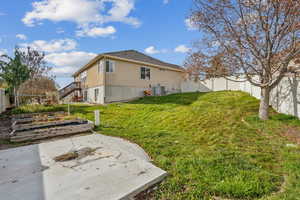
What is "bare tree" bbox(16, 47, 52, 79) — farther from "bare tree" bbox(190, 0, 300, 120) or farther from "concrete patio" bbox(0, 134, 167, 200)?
"bare tree" bbox(190, 0, 300, 120)

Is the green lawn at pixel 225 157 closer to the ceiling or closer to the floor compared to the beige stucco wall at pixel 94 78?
closer to the floor

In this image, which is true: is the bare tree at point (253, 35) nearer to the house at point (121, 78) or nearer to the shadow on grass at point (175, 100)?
the shadow on grass at point (175, 100)

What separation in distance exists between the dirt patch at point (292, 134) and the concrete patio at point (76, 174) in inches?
163

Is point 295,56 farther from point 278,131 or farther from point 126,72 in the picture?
point 126,72

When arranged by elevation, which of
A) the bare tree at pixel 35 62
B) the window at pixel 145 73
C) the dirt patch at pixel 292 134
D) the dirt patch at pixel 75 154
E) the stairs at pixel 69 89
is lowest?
the dirt patch at pixel 75 154

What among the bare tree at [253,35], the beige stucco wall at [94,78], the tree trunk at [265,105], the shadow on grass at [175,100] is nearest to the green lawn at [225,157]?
the tree trunk at [265,105]

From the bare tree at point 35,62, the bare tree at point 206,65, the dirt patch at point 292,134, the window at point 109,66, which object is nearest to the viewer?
the dirt patch at point 292,134

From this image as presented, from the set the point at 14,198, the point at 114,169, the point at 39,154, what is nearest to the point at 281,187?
the point at 114,169

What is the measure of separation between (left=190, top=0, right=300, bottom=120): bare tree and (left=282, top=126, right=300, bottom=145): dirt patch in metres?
1.20

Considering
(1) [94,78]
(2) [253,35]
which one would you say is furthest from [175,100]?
(1) [94,78]

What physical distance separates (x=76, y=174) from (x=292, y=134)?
599cm

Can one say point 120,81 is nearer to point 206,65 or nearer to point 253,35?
point 206,65

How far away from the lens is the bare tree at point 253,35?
17.6ft

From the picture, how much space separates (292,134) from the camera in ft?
15.2
